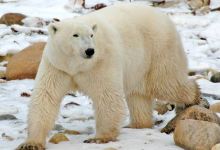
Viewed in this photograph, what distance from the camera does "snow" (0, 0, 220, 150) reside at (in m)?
5.23

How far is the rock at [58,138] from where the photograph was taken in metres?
5.22

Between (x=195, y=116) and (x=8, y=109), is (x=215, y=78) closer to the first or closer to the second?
(x=195, y=116)

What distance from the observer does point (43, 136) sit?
504 cm

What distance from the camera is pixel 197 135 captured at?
4777 mm

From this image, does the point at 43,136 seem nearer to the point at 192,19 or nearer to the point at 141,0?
the point at 192,19

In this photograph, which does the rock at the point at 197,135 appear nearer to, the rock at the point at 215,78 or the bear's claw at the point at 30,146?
the bear's claw at the point at 30,146

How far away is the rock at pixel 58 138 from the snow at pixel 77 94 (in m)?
0.08

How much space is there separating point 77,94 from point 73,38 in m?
2.77

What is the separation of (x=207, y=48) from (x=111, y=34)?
594 centimetres

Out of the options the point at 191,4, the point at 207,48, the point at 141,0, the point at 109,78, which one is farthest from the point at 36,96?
the point at 141,0

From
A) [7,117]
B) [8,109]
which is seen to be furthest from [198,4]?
[7,117]

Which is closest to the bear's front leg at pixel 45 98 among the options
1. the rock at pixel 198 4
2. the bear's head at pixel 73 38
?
the bear's head at pixel 73 38

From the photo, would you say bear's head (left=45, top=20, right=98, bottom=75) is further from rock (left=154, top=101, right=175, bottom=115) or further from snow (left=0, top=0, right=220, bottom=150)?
rock (left=154, top=101, right=175, bottom=115)

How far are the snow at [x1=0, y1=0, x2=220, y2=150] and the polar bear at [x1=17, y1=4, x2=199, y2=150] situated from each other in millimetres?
254
